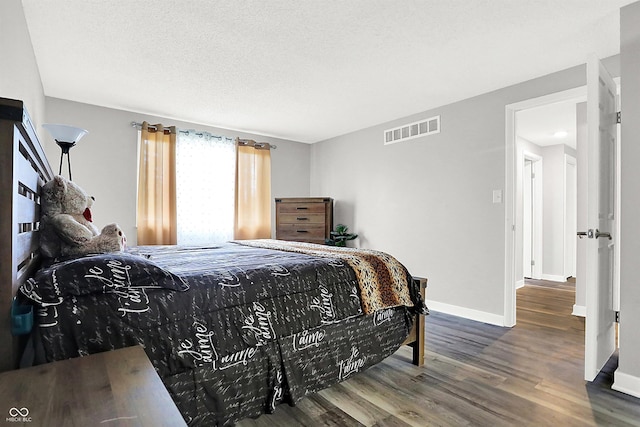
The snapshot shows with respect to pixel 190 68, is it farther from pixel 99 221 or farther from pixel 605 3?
pixel 605 3

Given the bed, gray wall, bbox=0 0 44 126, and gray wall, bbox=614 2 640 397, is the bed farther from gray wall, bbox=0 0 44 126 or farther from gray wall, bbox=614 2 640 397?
gray wall, bbox=614 2 640 397

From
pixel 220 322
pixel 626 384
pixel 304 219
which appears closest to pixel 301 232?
pixel 304 219

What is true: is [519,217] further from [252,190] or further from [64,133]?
[64,133]

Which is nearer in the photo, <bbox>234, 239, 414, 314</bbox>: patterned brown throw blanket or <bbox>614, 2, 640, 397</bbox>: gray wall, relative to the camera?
<bbox>614, 2, 640, 397</bbox>: gray wall

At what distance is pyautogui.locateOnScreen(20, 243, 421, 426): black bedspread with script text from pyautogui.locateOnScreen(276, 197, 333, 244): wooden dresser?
267 cm

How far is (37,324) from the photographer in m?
1.09

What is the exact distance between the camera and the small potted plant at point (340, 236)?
15.4 feet

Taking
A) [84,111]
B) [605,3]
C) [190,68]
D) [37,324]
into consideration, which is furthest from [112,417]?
[84,111]

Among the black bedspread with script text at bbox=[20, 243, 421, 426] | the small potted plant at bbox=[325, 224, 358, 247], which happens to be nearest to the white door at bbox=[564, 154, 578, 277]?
the small potted plant at bbox=[325, 224, 358, 247]

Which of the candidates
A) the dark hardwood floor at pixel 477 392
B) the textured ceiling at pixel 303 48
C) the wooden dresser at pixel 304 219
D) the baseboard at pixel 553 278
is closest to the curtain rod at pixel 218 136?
the textured ceiling at pixel 303 48

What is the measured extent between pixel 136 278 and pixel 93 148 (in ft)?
10.2

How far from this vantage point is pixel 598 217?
6.58ft

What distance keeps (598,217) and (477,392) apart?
1305 millimetres

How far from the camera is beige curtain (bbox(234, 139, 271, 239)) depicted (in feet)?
15.5
